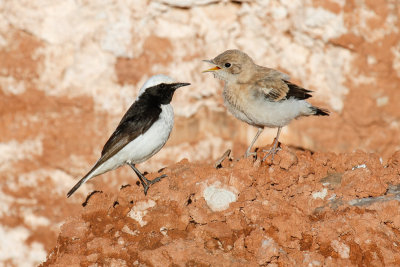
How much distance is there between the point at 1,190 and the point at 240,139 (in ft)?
13.6

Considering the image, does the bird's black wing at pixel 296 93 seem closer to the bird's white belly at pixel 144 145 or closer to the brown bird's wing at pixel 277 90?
the brown bird's wing at pixel 277 90

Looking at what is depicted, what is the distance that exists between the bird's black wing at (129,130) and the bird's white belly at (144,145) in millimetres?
57

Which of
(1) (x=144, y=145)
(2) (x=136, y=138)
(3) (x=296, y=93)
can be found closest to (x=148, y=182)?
(1) (x=144, y=145)

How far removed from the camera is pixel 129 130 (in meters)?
7.28

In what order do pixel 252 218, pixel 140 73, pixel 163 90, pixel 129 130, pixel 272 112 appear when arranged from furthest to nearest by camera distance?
pixel 140 73 → pixel 163 90 → pixel 129 130 → pixel 272 112 → pixel 252 218

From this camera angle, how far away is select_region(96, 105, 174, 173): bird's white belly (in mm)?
7230

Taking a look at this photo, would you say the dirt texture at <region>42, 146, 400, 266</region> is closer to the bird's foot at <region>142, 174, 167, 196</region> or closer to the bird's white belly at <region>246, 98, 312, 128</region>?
the bird's foot at <region>142, 174, 167, 196</region>

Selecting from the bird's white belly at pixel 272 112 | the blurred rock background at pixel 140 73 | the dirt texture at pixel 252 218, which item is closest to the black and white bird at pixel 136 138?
the dirt texture at pixel 252 218

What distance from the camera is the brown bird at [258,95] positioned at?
23.5 ft

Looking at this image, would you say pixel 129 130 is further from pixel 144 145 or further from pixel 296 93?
pixel 296 93

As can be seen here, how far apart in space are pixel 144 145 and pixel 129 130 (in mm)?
272

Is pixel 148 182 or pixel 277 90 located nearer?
pixel 148 182

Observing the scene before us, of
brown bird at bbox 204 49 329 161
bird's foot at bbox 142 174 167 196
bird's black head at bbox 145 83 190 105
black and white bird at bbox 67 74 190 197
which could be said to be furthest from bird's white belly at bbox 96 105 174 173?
brown bird at bbox 204 49 329 161

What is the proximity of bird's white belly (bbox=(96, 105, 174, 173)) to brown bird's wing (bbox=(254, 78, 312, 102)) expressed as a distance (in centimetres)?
128
